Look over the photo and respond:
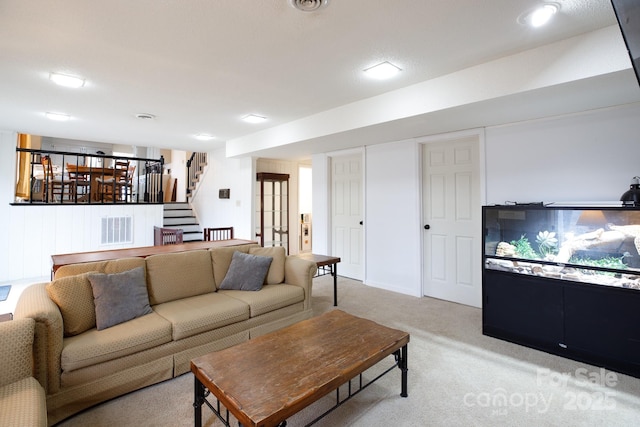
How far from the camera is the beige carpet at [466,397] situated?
6.13 ft

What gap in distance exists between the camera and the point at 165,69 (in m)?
2.70

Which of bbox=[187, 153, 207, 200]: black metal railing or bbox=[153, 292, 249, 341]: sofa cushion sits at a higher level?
bbox=[187, 153, 207, 200]: black metal railing

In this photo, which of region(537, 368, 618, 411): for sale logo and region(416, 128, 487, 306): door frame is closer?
region(537, 368, 618, 411): for sale logo

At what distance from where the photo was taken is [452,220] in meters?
4.04

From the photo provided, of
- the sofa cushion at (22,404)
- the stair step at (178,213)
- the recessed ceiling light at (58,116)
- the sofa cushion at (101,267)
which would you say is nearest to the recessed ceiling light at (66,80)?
the recessed ceiling light at (58,116)

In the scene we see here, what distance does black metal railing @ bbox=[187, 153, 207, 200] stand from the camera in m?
7.69

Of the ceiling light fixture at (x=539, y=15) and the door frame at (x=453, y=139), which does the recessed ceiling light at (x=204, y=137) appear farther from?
the ceiling light fixture at (x=539, y=15)

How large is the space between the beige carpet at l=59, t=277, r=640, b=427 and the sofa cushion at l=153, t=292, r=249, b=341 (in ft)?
1.23

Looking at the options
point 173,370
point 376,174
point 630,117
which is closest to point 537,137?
point 630,117

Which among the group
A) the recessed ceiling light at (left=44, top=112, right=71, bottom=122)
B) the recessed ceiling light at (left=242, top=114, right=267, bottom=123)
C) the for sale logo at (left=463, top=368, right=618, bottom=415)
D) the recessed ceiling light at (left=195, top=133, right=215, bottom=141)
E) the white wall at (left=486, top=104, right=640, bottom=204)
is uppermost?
the recessed ceiling light at (left=195, top=133, right=215, bottom=141)

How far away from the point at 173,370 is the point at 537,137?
3.98 metres

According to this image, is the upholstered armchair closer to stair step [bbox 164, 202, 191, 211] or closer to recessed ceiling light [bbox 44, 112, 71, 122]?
recessed ceiling light [bbox 44, 112, 71, 122]

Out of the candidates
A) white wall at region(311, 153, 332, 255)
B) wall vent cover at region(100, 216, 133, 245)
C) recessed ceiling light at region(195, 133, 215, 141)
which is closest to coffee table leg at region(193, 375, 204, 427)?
white wall at region(311, 153, 332, 255)

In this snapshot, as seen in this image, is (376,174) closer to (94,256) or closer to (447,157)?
(447,157)
